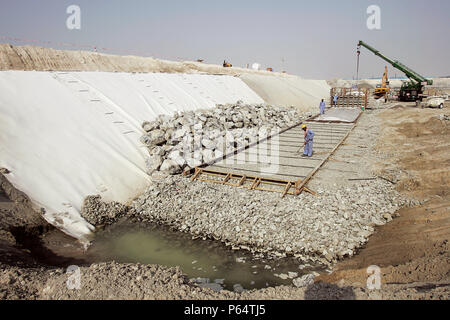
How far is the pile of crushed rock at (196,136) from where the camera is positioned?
10.7 meters

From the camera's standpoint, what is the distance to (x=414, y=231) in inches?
256

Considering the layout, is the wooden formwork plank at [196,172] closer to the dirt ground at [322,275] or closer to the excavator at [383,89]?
the dirt ground at [322,275]

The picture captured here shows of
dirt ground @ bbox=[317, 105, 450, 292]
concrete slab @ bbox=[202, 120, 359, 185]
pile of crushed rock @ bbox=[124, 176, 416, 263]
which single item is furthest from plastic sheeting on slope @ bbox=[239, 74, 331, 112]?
pile of crushed rock @ bbox=[124, 176, 416, 263]

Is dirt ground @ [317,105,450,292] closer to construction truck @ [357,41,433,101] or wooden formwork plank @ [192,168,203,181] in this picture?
wooden formwork plank @ [192,168,203,181]

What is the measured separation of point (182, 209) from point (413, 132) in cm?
1443

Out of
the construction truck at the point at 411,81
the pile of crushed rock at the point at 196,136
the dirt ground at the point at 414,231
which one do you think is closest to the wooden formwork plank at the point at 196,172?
the pile of crushed rock at the point at 196,136

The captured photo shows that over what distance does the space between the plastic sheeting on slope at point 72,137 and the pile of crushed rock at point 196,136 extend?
686mm

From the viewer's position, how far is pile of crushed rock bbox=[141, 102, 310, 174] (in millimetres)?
10672

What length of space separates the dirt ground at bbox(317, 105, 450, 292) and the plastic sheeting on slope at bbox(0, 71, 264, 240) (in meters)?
6.95

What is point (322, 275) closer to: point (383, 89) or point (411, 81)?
point (411, 81)

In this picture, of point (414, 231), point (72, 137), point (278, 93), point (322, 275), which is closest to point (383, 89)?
point (278, 93)

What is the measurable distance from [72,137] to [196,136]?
4634 millimetres
